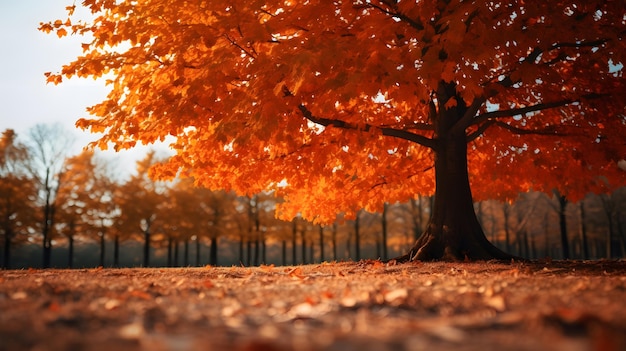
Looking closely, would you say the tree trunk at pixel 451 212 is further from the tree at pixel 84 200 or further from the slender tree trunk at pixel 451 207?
the tree at pixel 84 200

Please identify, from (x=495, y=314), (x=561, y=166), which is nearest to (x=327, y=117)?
(x=561, y=166)

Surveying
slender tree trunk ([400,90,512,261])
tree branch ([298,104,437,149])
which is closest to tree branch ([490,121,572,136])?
slender tree trunk ([400,90,512,261])

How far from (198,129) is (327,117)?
2.46 m

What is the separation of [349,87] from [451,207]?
13.6ft

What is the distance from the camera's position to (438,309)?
2715mm

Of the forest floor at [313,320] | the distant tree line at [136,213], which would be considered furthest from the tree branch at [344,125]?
the distant tree line at [136,213]

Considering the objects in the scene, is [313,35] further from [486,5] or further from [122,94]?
[122,94]

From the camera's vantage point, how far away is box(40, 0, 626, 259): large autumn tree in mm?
6047

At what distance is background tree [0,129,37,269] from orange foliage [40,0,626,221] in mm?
18975

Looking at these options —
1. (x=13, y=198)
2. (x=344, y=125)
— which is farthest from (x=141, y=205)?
(x=344, y=125)

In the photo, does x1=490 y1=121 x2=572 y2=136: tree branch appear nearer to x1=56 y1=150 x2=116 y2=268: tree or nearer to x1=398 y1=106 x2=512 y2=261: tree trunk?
x1=398 y1=106 x2=512 y2=261: tree trunk

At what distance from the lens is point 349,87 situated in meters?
5.55

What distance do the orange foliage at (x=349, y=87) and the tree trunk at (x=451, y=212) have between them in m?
0.21

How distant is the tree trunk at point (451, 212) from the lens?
835 centimetres
